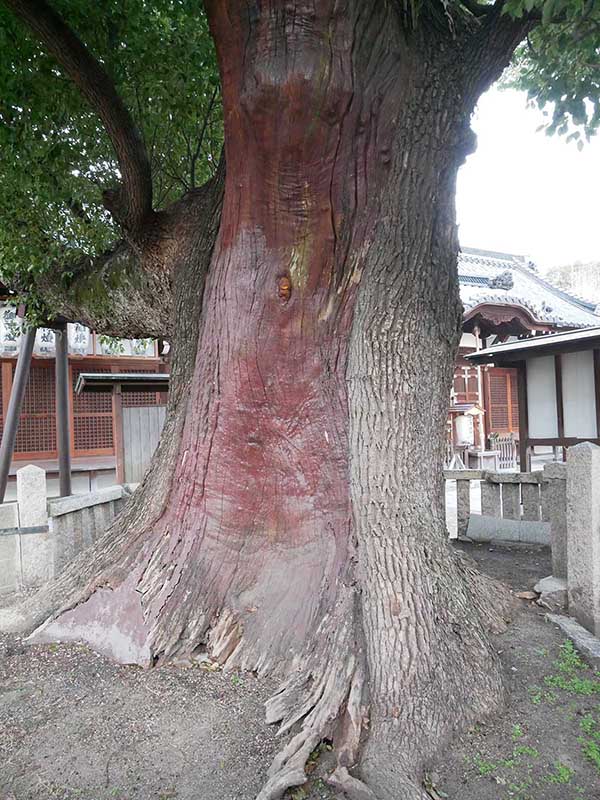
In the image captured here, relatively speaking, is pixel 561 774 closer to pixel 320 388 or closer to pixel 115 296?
pixel 320 388

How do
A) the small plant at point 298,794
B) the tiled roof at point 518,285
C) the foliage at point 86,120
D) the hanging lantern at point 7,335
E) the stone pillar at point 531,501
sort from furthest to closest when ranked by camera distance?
the tiled roof at point 518,285 < the hanging lantern at point 7,335 < the stone pillar at point 531,501 < the foliage at point 86,120 < the small plant at point 298,794

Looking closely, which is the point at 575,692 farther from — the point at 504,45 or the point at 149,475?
the point at 504,45

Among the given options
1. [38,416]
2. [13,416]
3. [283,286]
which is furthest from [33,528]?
Answer: [38,416]

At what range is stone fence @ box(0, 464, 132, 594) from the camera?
4.95 metres

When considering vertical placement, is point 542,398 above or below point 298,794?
above

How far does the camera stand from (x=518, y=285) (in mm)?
19078

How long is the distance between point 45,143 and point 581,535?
5224 mm

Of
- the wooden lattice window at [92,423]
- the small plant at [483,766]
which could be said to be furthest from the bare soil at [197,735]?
the wooden lattice window at [92,423]

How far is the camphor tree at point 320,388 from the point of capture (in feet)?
8.66

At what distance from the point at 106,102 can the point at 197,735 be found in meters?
4.03

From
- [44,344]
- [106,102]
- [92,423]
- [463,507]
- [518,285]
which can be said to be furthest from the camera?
[518,285]

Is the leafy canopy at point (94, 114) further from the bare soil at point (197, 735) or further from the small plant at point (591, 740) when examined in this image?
the small plant at point (591, 740)

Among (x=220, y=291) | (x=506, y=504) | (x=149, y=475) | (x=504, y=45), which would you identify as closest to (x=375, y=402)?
(x=220, y=291)

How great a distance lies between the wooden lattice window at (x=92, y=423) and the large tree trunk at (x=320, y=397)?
10.2m
